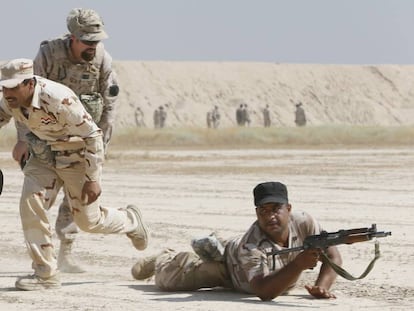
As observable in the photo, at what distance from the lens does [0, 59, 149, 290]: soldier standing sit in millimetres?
8609

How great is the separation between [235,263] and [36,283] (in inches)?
56.3

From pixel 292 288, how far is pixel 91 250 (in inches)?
125

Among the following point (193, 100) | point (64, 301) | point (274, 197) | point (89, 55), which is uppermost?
point (89, 55)

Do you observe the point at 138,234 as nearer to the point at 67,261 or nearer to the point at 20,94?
the point at 67,261

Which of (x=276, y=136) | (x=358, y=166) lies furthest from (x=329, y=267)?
(x=276, y=136)

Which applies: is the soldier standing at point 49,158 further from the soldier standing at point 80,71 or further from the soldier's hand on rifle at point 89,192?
the soldier standing at point 80,71

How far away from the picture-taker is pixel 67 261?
34.0 feet

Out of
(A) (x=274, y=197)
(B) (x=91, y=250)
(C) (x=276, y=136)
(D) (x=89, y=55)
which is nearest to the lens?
(A) (x=274, y=197)

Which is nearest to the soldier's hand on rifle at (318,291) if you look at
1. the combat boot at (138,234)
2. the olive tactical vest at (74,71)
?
the combat boot at (138,234)

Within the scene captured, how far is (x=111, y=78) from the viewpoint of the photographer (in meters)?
10.1

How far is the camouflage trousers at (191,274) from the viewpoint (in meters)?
8.93

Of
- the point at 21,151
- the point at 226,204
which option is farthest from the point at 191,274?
the point at 226,204

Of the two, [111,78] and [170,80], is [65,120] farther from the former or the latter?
[170,80]

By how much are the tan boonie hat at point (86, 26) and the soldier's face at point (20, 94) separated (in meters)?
1.02
